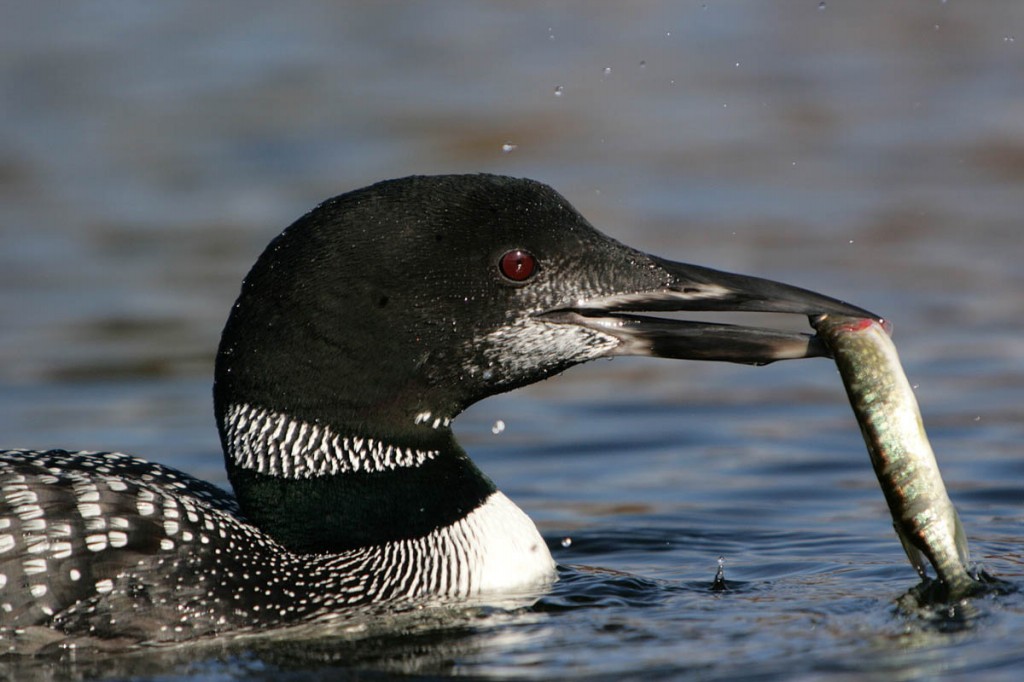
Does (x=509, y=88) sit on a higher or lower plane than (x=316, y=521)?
higher

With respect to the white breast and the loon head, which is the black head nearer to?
the loon head

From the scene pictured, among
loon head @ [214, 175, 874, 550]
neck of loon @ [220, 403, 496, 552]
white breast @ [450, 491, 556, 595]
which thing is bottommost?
white breast @ [450, 491, 556, 595]

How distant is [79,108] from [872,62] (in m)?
5.15

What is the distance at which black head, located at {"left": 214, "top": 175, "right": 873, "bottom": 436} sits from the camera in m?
5.08

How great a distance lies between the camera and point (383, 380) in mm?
5184

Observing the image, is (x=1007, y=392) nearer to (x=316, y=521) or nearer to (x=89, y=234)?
(x=316, y=521)

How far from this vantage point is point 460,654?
4891 mm

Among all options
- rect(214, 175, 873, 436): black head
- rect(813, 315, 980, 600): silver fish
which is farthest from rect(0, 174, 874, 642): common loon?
rect(813, 315, 980, 600): silver fish

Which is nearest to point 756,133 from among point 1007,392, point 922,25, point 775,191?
point 775,191

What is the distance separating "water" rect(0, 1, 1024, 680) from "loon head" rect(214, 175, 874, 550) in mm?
454

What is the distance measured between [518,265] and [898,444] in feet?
3.57

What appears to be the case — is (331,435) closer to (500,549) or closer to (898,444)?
(500,549)

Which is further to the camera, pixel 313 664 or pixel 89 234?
A: pixel 89 234

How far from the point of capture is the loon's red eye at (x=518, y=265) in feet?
17.0
